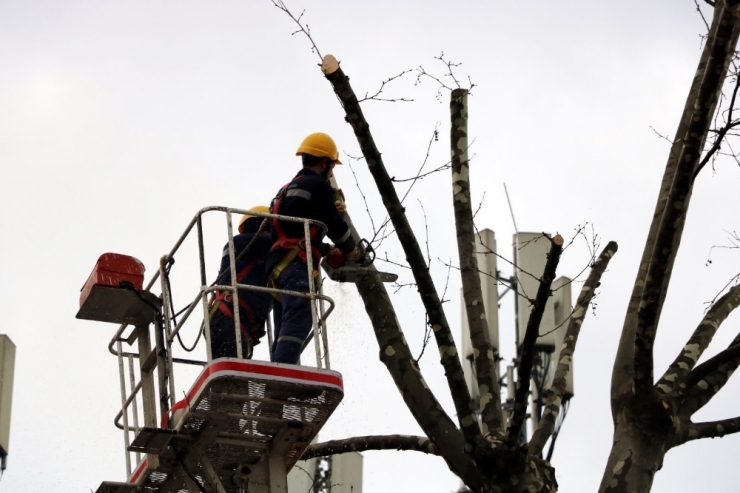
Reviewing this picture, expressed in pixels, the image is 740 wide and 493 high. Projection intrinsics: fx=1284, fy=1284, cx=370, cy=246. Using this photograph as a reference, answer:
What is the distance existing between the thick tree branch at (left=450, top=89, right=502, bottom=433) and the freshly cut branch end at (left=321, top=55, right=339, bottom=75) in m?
1.59

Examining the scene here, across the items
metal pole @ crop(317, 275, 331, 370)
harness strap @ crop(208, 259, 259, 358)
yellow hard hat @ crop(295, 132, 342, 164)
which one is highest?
yellow hard hat @ crop(295, 132, 342, 164)

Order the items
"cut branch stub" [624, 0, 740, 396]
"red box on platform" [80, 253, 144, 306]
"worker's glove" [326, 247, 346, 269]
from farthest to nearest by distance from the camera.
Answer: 1. "worker's glove" [326, 247, 346, 269]
2. "red box on platform" [80, 253, 144, 306]
3. "cut branch stub" [624, 0, 740, 396]

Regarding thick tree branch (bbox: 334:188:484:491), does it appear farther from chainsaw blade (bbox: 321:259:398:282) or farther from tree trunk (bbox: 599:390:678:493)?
tree trunk (bbox: 599:390:678:493)

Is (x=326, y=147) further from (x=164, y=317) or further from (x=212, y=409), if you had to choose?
(x=212, y=409)

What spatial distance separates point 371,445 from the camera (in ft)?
28.0

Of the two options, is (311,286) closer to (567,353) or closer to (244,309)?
(244,309)

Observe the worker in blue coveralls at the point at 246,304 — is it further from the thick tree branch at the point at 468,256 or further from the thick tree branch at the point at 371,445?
the thick tree branch at the point at 468,256

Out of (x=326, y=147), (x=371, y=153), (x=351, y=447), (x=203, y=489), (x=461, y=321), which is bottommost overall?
(x=203, y=489)

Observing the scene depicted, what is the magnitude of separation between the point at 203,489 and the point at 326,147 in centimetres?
257

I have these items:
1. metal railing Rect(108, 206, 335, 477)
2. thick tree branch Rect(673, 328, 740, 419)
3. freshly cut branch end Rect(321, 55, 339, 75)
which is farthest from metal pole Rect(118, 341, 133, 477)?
thick tree branch Rect(673, 328, 740, 419)

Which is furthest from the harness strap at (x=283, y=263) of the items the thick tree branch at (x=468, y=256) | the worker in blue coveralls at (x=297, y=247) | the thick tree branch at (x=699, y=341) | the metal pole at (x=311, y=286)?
the thick tree branch at (x=699, y=341)

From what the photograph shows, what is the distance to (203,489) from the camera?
7.22 meters

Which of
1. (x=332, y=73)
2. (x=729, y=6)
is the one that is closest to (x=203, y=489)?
(x=332, y=73)

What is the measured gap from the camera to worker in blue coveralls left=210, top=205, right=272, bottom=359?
827cm
